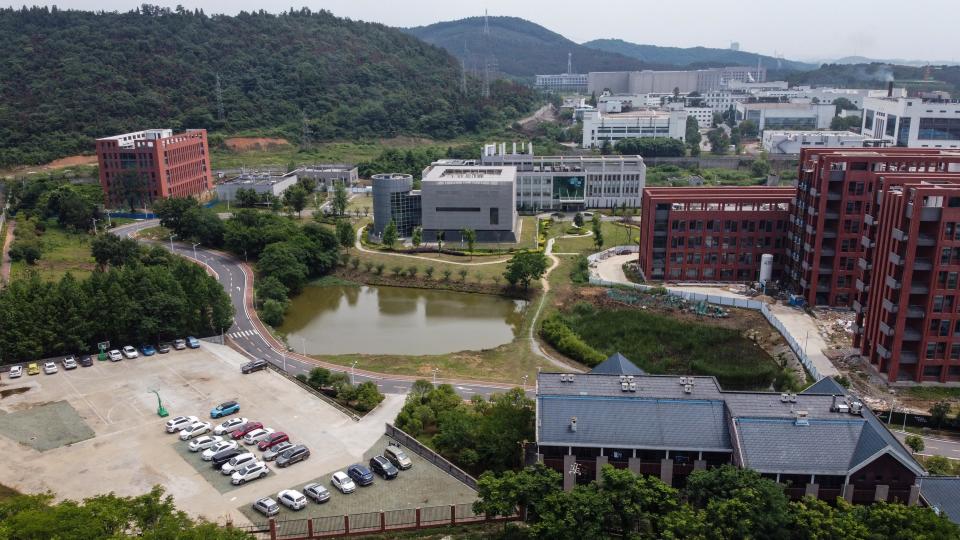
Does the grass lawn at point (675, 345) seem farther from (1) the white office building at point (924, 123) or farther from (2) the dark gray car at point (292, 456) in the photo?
(1) the white office building at point (924, 123)

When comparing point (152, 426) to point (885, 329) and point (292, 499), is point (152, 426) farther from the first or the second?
point (885, 329)

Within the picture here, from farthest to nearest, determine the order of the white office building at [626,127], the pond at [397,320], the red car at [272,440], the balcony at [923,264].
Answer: the white office building at [626,127], the pond at [397,320], the balcony at [923,264], the red car at [272,440]

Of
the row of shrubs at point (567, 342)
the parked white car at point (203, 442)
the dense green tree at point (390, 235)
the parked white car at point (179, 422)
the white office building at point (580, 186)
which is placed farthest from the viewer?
the white office building at point (580, 186)

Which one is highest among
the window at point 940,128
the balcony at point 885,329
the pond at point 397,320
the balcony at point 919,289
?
the window at point 940,128

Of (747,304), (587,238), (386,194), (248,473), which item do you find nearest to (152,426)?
(248,473)

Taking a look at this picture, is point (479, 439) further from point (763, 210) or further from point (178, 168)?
point (178, 168)

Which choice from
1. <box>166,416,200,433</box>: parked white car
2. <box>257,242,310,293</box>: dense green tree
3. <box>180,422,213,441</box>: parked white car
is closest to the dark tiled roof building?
<box>180,422,213,441</box>: parked white car

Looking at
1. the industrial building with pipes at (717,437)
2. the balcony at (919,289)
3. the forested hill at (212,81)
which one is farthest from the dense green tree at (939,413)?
the forested hill at (212,81)

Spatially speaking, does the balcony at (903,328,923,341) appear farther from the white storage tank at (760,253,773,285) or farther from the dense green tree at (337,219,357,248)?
the dense green tree at (337,219,357,248)
